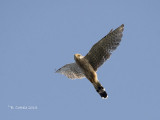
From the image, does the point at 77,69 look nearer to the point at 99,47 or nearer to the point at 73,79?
the point at 73,79

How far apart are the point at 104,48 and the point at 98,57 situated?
483 mm

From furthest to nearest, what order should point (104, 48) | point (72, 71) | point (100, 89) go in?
point (72, 71)
point (104, 48)
point (100, 89)

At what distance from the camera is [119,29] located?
13953 millimetres

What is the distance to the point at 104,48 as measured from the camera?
46.9 ft

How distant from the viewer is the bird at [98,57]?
14055 mm

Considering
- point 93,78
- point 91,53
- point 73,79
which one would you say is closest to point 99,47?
point 91,53

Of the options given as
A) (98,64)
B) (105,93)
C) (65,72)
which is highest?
(65,72)

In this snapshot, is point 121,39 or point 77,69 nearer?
point 121,39

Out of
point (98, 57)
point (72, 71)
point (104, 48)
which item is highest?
point (72, 71)

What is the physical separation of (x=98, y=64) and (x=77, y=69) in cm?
134

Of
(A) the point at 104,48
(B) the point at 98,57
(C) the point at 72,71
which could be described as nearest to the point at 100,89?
(B) the point at 98,57

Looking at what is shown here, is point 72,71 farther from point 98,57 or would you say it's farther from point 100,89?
point 100,89

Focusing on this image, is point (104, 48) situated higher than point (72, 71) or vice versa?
point (72, 71)

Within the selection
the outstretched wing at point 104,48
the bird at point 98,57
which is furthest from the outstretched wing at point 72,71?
the outstretched wing at point 104,48
